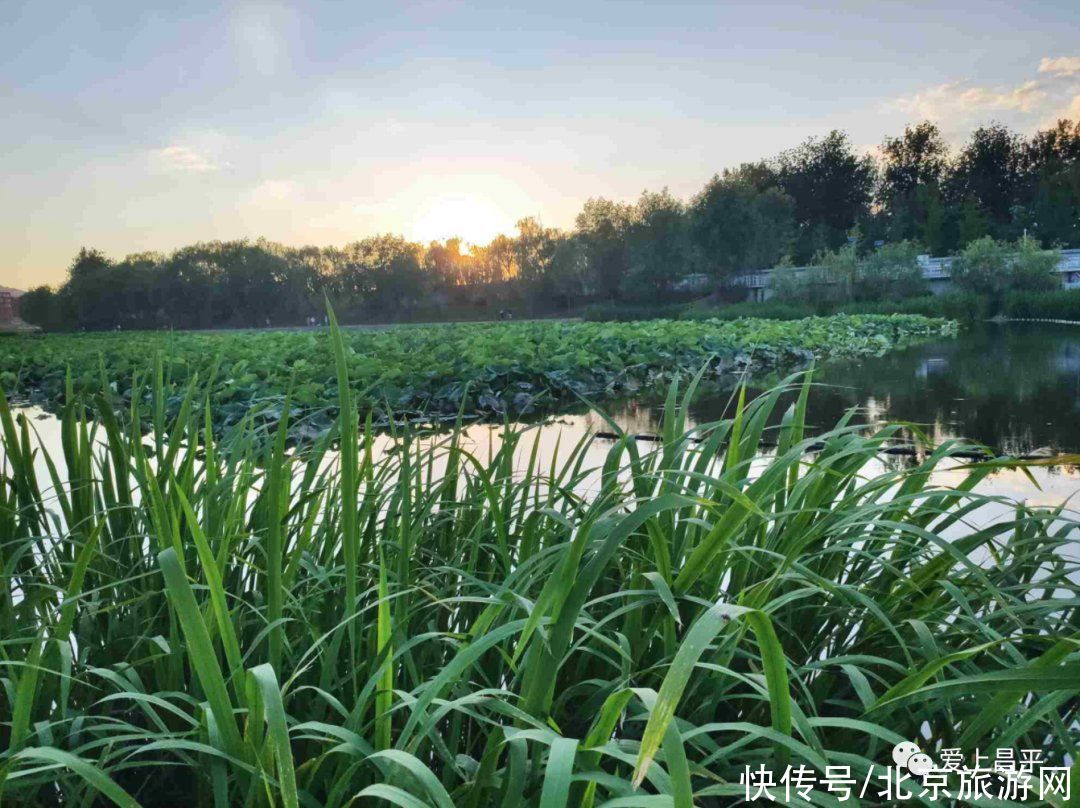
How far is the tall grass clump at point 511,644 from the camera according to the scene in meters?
0.50

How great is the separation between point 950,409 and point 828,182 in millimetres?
20142

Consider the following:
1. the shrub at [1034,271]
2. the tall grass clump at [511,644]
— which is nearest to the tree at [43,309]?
the tall grass clump at [511,644]

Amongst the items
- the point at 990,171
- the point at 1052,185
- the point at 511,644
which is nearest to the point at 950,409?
the point at 511,644

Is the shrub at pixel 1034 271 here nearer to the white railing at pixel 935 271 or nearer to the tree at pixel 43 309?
the white railing at pixel 935 271

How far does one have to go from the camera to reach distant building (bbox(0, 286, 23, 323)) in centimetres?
1206

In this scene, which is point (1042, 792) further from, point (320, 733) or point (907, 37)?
point (907, 37)

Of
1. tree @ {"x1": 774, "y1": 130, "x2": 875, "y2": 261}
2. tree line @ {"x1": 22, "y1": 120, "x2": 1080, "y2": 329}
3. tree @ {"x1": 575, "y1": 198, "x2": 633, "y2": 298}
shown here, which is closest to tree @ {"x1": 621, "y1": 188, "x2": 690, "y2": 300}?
tree line @ {"x1": 22, "y1": 120, "x2": 1080, "y2": 329}

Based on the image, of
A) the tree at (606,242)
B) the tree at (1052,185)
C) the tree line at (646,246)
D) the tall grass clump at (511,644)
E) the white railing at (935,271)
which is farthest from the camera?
the tree at (1052,185)

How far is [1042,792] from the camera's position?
1.55 ft

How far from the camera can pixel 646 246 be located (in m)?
18.0

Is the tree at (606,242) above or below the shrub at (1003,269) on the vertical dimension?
above

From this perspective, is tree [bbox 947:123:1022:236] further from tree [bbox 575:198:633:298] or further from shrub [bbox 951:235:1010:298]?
tree [bbox 575:198:633:298]

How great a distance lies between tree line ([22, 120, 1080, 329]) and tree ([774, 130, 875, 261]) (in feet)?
0.12

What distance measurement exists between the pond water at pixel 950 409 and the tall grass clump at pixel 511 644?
824 millimetres
